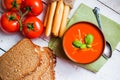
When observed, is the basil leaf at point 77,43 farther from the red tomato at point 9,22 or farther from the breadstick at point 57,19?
the red tomato at point 9,22

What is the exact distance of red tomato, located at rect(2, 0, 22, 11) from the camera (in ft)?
5.13

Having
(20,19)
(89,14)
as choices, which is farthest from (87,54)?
(20,19)

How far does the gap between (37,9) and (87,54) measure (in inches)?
10.1

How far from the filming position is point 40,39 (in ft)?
5.34

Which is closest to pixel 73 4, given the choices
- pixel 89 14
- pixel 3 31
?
pixel 89 14

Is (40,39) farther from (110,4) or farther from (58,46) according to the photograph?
(110,4)

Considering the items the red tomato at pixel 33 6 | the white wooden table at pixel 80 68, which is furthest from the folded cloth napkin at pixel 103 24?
the red tomato at pixel 33 6

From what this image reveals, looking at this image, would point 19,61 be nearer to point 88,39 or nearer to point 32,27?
point 32,27

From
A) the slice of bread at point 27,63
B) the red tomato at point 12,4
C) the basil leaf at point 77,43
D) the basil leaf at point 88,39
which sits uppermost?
the red tomato at point 12,4

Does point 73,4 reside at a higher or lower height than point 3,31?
higher

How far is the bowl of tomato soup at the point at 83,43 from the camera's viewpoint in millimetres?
1574

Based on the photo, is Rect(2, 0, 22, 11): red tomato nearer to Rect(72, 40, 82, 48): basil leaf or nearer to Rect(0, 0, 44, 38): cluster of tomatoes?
Rect(0, 0, 44, 38): cluster of tomatoes

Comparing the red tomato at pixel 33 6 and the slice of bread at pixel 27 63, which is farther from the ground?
the red tomato at pixel 33 6

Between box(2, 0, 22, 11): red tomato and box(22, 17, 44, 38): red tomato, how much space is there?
63 mm
